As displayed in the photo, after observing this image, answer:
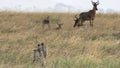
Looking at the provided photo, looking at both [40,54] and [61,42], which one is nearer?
[40,54]

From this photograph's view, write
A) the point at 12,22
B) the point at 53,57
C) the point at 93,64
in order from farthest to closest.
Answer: the point at 12,22
the point at 53,57
the point at 93,64

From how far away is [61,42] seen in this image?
53.1 ft

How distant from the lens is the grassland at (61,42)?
11508mm

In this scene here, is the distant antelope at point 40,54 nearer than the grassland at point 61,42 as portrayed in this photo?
No

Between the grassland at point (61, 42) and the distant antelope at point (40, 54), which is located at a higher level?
the distant antelope at point (40, 54)

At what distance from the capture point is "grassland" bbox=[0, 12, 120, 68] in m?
11.5

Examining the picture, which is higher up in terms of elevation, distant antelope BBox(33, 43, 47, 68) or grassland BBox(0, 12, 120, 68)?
distant antelope BBox(33, 43, 47, 68)

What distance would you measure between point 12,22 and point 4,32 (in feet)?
11.1

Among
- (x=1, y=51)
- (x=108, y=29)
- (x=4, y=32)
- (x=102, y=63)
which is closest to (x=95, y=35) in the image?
(x=108, y=29)

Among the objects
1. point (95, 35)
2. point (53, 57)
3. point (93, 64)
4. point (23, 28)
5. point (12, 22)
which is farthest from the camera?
point (12, 22)

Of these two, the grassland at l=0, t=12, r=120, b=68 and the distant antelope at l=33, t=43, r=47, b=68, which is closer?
the grassland at l=0, t=12, r=120, b=68

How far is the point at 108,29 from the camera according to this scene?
22266mm

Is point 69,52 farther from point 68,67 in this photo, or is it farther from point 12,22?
point 12,22

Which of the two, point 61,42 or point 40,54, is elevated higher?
point 40,54
